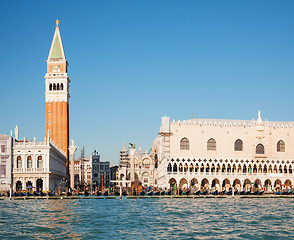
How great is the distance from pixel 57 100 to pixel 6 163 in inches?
1160

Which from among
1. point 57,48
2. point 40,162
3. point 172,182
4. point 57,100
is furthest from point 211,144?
point 57,48

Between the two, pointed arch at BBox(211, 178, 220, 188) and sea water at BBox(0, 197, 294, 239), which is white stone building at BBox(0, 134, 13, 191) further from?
pointed arch at BBox(211, 178, 220, 188)

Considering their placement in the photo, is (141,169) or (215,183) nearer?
(215,183)

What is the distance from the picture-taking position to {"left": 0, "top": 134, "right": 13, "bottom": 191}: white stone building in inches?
2591

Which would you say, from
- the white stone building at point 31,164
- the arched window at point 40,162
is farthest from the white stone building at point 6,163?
the arched window at point 40,162

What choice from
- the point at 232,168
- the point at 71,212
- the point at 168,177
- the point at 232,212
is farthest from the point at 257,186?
the point at 71,212

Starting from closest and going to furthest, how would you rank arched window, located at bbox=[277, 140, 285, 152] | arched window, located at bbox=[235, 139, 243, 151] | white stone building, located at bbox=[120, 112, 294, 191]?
white stone building, located at bbox=[120, 112, 294, 191]
arched window, located at bbox=[235, 139, 243, 151]
arched window, located at bbox=[277, 140, 285, 152]

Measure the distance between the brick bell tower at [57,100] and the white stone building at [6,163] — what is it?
25333mm

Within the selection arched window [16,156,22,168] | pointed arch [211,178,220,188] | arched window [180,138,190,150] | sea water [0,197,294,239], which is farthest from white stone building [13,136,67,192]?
pointed arch [211,178,220,188]

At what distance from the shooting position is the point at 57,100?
93562 millimetres

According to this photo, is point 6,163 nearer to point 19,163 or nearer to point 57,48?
point 19,163

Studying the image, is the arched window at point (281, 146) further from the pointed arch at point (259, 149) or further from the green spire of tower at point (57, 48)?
the green spire of tower at point (57, 48)

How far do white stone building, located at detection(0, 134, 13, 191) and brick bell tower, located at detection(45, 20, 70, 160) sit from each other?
25.3 m

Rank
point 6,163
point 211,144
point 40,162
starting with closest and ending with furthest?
point 6,163 → point 40,162 → point 211,144
